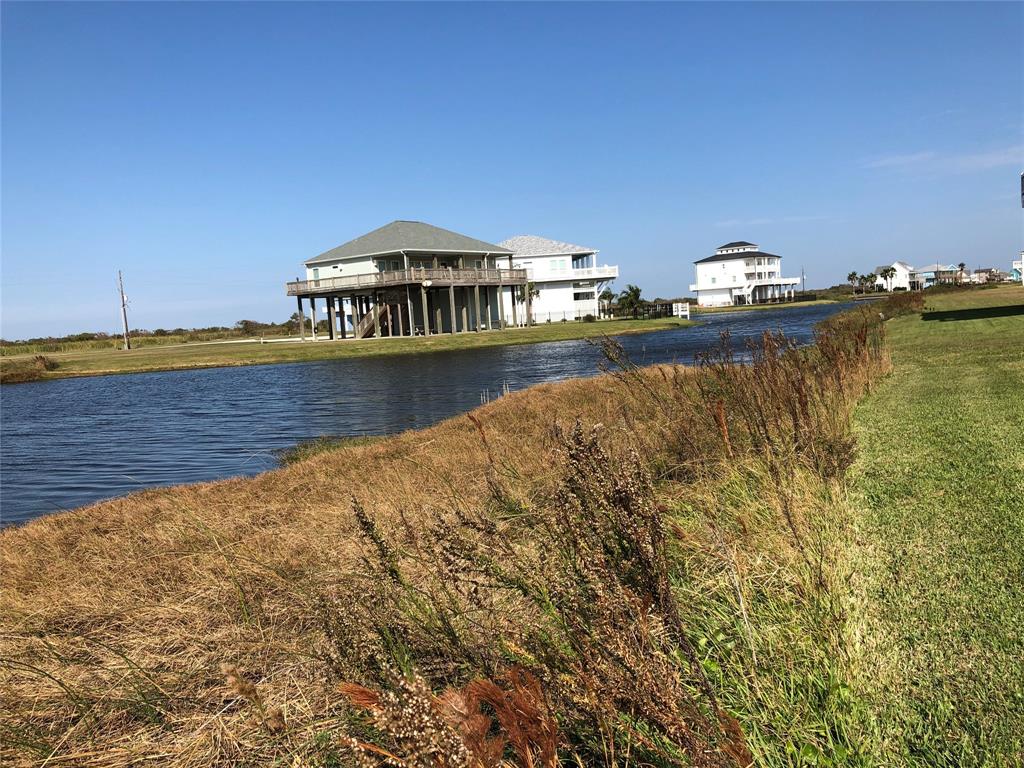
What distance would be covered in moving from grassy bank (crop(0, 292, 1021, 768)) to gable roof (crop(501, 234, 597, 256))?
65031mm

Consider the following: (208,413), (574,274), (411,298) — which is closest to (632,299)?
(574,274)

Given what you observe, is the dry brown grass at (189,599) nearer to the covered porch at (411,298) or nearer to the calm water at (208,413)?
the calm water at (208,413)

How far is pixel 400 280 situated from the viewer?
46438 mm

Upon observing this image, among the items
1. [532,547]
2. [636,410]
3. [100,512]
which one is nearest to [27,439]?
[100,512]

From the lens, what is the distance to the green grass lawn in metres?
2.69

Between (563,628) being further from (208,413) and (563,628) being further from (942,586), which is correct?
(208,413)

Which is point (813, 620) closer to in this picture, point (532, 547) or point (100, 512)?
point (532, 547)

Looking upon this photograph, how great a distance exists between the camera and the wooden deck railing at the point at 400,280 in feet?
153

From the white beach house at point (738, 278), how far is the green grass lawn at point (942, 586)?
101121mm

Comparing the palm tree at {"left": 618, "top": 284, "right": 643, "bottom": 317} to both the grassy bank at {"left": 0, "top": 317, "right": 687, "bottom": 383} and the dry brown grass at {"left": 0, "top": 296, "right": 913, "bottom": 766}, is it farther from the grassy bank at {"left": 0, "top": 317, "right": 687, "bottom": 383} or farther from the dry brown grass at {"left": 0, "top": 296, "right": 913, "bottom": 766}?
the dry brown grass at {"left": 0, "top": 296, "right": 913, "bottom": 766}

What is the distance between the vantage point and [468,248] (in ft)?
177

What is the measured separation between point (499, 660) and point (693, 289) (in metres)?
109

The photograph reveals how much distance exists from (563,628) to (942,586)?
6.78 feet

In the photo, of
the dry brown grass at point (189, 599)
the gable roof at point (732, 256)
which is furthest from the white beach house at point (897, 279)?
the dry brown grass at point (189, 599)
